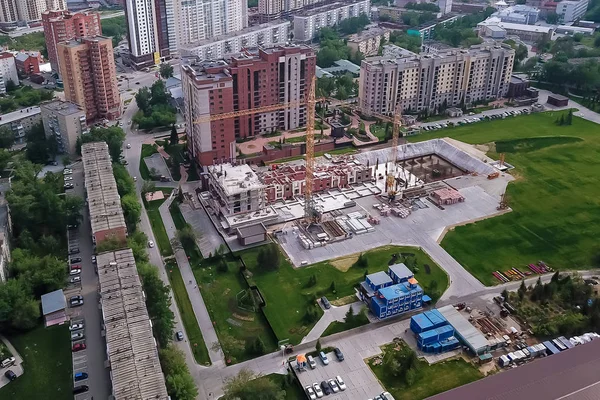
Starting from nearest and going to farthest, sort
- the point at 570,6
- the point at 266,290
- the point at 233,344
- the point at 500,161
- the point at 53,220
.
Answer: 1. the point at 233,344
2. the point at 266,290
3. the point at 53,220
4. the point at 500,161
5. the point at 570,6

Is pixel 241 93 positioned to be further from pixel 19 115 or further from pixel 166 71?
pixel 166 71

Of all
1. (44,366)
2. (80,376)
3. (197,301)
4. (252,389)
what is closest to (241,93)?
(197,301)

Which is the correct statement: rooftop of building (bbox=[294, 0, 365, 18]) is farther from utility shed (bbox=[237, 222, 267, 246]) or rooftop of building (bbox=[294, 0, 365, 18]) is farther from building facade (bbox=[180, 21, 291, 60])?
utility shed (bbox=[237, 222, 267, 246])

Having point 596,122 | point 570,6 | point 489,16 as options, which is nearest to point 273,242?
point 596,122

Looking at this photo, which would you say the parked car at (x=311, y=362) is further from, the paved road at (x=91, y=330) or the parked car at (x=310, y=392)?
the paved road at (x=91, y=330)

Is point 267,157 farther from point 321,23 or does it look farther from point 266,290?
point 321,23

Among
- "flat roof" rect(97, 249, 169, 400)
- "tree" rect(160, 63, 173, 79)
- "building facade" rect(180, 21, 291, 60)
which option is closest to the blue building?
"flat roof" rect(97, 249, 169, 400)
